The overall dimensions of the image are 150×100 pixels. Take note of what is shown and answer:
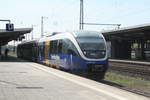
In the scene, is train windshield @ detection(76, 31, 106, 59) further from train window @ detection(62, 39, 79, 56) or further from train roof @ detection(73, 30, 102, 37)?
train window @ detection(62, 39, 79, 56)

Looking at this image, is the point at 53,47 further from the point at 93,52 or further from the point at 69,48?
the point at 93,52

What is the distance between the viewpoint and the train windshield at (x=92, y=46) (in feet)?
62.4

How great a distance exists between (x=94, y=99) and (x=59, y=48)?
44.0 ft

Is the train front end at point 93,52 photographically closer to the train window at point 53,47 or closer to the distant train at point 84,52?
the distant train at point 84,52

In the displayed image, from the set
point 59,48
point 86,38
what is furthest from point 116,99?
point 59,48

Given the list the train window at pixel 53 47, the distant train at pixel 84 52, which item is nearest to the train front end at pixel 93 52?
the distant train at pixel 84 52

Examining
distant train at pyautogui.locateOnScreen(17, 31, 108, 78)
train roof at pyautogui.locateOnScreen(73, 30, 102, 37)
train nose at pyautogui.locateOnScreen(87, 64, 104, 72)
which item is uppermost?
train roof at pyautogui.locateOnScreen(73, 30, 102, 37)

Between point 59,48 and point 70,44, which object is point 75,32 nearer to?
point 70,44

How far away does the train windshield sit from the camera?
1903 cm

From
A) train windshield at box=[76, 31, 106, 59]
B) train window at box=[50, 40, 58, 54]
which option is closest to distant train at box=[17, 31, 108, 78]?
train windshield at box=[76, 31, 106, 59]

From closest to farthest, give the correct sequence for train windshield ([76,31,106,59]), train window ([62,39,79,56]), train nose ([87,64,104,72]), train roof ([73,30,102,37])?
train nose ([87,64,104,72]) → train windshield ([76,31,106,59]) → train window ([62,39,79,56]) → train roof ([73,30,102,37])

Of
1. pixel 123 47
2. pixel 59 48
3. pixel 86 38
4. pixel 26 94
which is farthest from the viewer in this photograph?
pixel 123 47

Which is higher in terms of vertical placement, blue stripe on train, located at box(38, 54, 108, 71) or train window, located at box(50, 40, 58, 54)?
train window, located at box(50, 40, 58, 54)

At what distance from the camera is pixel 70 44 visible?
803 inches
